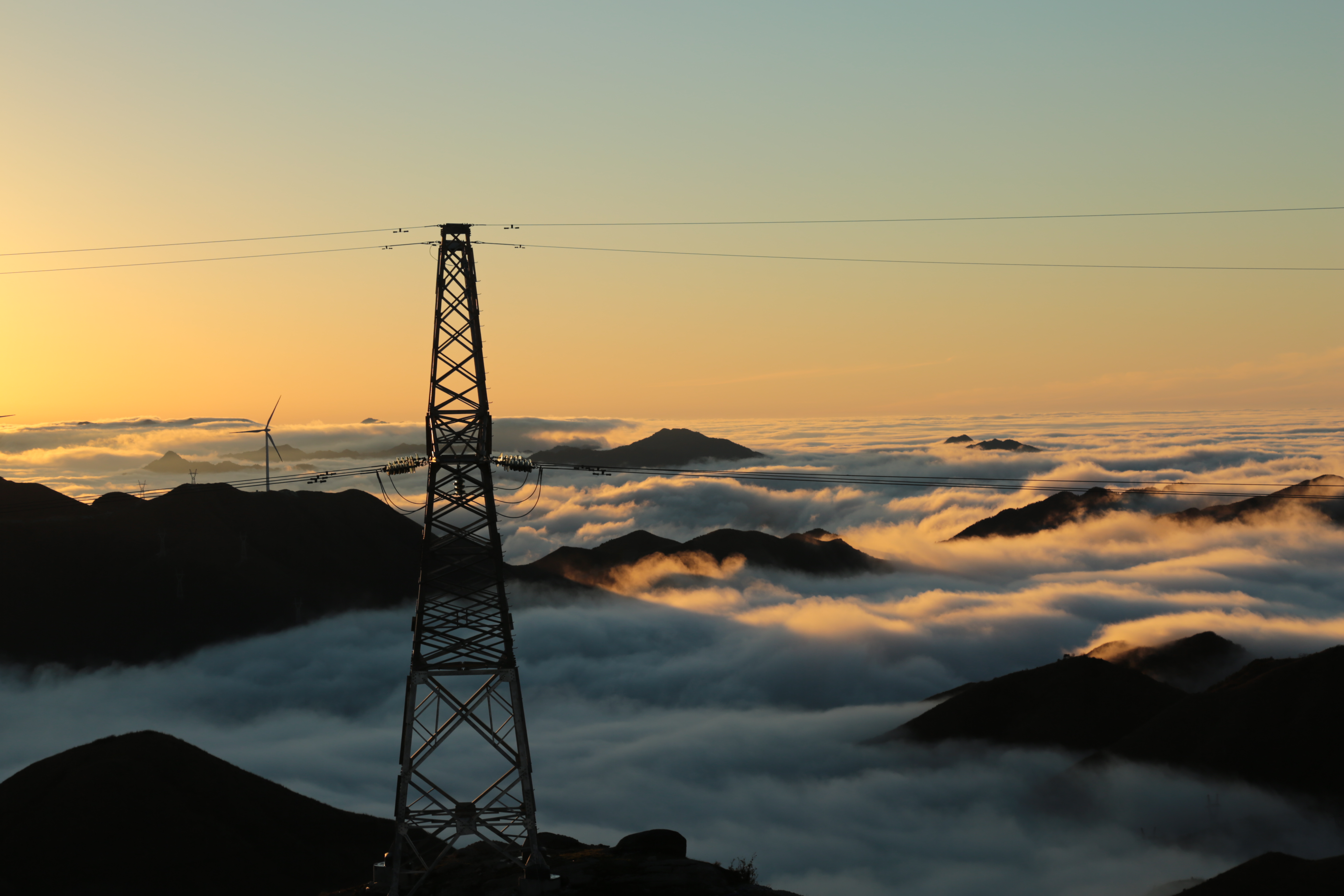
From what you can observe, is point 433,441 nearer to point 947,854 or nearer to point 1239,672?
point 1239,672

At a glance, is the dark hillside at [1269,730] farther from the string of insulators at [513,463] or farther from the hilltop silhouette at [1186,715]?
the string of insulators at [513,463]

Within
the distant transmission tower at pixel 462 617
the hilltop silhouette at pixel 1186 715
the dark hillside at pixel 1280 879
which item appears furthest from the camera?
the hilltop silhouette at pixel 1186 715

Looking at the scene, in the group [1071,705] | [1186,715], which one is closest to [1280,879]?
[1186,715]

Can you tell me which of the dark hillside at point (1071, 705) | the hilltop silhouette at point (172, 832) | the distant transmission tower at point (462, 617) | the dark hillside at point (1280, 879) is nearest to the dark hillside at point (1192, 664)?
the dark hillside at point (1071, 705)

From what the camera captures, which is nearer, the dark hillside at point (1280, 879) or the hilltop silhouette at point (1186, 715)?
the dark hillside at point (1280, 879)

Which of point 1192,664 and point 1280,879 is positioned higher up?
point 1280,879

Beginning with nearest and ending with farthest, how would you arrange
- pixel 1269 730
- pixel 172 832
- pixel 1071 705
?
pixel 172 832
pixel 1269 730
pixel 1071 705

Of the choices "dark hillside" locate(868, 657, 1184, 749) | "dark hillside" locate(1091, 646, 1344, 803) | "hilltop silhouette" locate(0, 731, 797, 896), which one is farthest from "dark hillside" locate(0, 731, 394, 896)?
"dark hillside" locate(868, 657, 1184, 749)

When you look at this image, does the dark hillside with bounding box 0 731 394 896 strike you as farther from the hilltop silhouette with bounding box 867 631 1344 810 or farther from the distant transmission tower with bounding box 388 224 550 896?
the hilltop silhouette with bounding box 867 631 1344 810

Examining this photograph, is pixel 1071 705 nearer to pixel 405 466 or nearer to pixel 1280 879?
pixel 1280 879
